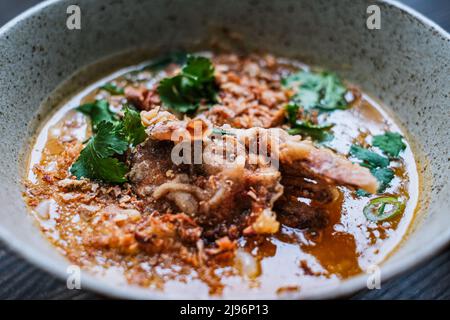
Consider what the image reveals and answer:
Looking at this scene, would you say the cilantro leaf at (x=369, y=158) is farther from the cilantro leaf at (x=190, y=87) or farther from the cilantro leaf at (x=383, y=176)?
the cilantro leaf at (x=190, y=87)

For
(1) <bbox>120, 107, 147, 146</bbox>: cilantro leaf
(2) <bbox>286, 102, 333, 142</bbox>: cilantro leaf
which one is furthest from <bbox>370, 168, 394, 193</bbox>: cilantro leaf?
(1) <bbox>120, 107, 147, 146</bbox>: cilantro leaf

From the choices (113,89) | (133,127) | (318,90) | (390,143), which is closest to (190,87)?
(113,89)

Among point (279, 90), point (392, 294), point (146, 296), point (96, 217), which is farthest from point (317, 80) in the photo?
point (146, 296)

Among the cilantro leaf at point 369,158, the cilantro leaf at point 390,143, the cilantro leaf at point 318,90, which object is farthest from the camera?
the cilantro leaf at point 318,90

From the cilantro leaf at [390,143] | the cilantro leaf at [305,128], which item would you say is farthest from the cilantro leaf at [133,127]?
the cilantro leaf at [390,143]

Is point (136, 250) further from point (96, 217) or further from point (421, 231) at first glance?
point (421, 231)

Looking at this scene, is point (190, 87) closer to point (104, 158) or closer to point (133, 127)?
point (133, 127)
